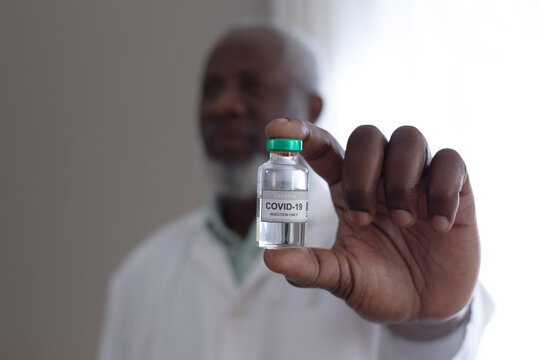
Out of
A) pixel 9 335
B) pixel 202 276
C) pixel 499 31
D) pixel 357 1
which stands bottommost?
pixel 9 335

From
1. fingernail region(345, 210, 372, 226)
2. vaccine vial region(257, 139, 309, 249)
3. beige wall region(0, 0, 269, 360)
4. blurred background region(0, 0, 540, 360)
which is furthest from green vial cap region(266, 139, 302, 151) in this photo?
beige wall region(0, 0, 269, 360)

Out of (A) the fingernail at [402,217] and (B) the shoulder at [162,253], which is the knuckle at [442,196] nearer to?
(A) the fingernail at [402,217]

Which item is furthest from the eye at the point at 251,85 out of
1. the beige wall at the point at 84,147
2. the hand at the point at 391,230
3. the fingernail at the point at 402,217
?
the beige wall at the point at 84,147

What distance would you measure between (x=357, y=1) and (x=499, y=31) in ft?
2.41

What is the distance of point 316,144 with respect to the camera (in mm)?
687

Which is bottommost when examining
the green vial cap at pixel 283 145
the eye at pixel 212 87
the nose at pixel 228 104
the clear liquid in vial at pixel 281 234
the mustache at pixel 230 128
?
the clear liquid in vial at pixel 281 234

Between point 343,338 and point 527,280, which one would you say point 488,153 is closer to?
point 527,280

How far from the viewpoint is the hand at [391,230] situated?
0.62 meters

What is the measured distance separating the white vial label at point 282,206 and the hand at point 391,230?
1.7 inches

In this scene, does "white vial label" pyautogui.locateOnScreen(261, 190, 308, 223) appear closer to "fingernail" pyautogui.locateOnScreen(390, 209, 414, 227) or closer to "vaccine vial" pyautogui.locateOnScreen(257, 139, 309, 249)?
"vaccine vial" pyautogui.locateOnScreen(257, 139, 309, 249)

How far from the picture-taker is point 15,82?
242 centimetres

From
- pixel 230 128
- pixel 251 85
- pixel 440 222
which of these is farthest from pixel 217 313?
pixel 440 222

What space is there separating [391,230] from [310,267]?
0.54ft

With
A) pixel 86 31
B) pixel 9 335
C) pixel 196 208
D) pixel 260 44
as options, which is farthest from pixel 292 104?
pixel 9 335
